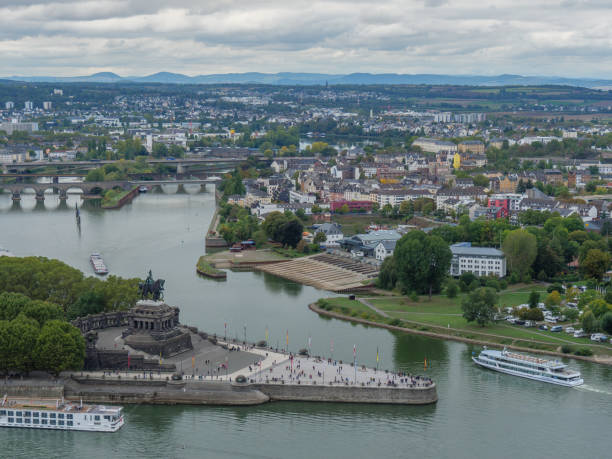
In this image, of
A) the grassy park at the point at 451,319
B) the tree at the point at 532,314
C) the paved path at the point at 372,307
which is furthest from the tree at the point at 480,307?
the paved path at the point at 372,307

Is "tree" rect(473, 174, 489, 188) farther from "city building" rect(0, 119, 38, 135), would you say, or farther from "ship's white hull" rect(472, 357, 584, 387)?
"city building" rect(0, 119, 38, 135)

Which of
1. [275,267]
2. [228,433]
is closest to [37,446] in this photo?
[228,433]

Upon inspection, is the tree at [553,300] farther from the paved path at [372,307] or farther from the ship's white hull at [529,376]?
the ship's white hull at [529,376]

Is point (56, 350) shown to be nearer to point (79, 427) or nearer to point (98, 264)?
point (79, 427)

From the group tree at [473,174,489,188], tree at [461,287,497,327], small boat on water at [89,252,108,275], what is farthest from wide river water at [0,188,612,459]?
tree at [473,174,489,188]

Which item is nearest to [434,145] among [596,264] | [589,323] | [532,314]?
[596,264]

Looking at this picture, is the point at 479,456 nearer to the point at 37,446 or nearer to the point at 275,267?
the point at 37,446

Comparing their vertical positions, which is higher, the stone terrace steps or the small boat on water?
the small boat on water
